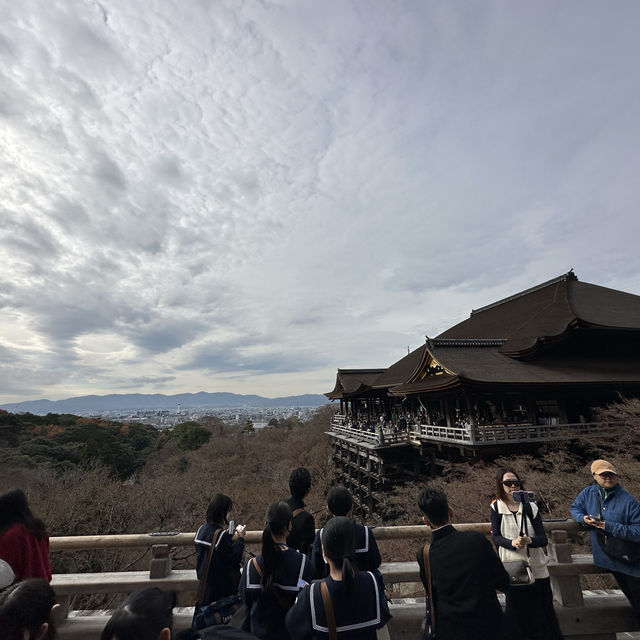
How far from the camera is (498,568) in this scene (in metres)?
2.16

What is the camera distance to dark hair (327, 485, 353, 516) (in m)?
2.66

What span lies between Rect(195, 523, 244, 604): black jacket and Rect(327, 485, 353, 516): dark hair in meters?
0.85

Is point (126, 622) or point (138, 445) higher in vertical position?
point (126, 622)

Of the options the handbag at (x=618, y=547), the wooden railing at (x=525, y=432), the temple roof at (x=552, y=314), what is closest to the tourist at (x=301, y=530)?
the handbag at (x=618, y=547)

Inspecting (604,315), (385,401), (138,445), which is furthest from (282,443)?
(604,315)

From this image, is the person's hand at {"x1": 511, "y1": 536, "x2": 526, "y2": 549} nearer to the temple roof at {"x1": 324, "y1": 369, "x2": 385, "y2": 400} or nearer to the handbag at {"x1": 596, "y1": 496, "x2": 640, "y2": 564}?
the handbag at {"x1": 596, "y1": 496, "x2": 640, "y2": 564}

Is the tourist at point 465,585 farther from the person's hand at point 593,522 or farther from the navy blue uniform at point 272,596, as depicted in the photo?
the person's hand at point 593,522

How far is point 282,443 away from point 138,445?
54.7 feet

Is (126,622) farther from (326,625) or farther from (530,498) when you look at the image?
(530,498)

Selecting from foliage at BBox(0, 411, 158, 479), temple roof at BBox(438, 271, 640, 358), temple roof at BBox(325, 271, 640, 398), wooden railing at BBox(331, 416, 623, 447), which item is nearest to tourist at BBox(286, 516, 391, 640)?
temple roof at BBox(325, 271, 640, 398)

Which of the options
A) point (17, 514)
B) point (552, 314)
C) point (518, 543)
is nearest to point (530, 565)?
point (518, 543)

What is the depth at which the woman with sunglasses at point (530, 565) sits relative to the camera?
2740mm

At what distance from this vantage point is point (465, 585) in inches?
83.4

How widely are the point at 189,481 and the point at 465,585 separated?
2463cm
